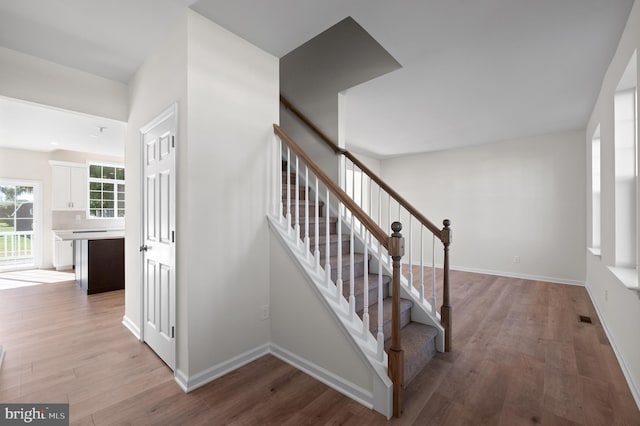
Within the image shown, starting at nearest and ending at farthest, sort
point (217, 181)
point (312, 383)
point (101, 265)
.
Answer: point (312, 383) < point (217, 181) < point (101, 265)

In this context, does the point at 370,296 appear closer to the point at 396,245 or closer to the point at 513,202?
the point at 396,245

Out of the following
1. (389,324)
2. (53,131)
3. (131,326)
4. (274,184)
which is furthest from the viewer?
(53,131)

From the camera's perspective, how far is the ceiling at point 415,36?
6.10ft

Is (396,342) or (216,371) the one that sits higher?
(396,342)

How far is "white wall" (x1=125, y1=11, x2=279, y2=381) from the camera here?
1.94 m

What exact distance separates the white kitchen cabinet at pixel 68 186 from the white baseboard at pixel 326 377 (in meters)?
6.45

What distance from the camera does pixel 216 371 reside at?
2.03m

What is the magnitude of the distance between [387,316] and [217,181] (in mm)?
1755

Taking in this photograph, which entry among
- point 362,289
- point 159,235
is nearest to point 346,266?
point 362,289

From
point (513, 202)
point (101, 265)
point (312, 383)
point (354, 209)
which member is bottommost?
point (312, 383)

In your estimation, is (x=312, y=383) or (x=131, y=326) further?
(x=131, y=326)

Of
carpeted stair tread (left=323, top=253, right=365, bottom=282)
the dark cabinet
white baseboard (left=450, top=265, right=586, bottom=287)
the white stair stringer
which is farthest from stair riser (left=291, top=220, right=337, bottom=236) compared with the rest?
white baseboard (left=450, top=265, right=586, bottom=287)

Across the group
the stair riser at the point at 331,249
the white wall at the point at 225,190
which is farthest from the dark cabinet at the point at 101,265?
the stair riser at the point at 331,249

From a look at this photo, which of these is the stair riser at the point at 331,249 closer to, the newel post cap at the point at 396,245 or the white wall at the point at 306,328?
the white wall at the point at 306,328
